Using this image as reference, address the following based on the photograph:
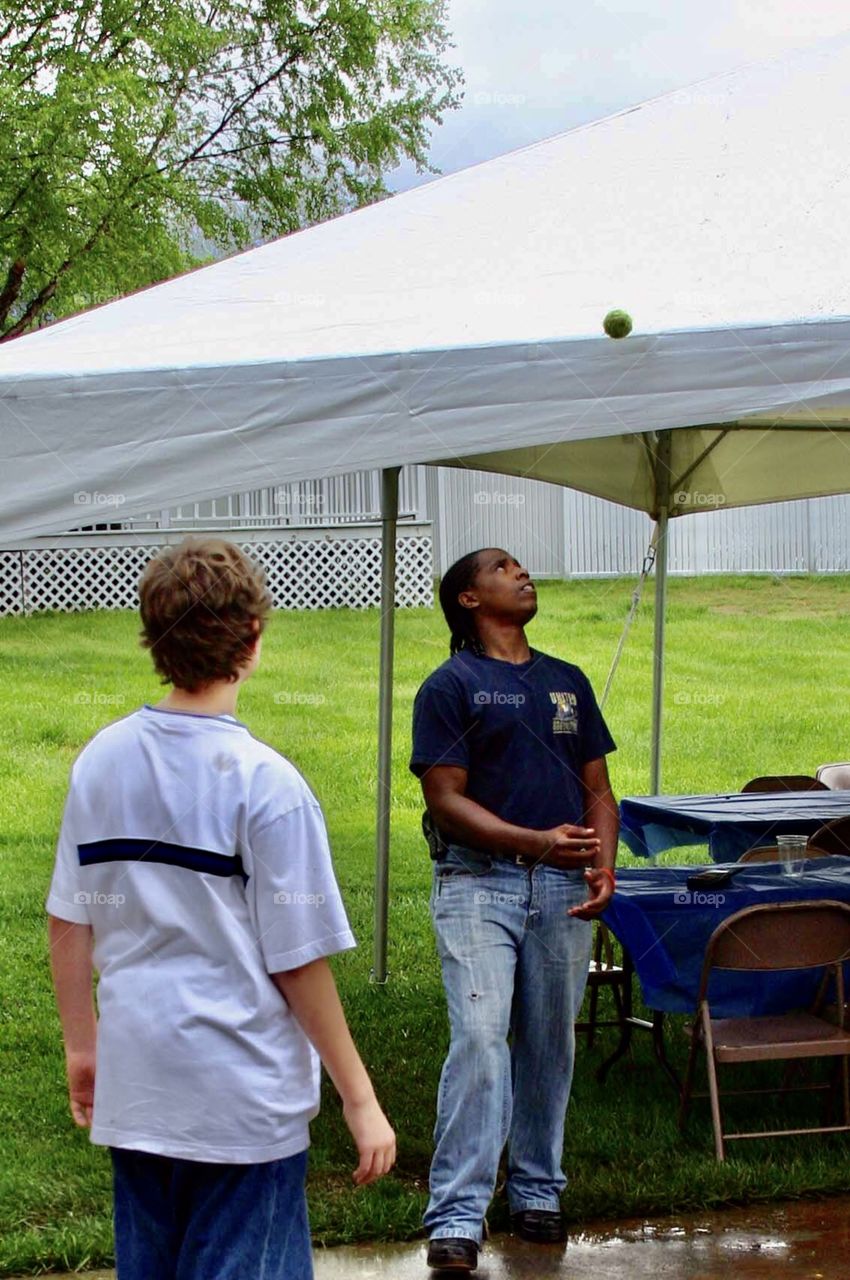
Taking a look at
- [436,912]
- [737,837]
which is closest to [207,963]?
[436,912]

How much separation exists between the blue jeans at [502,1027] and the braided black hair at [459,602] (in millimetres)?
606

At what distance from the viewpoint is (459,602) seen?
164 inches

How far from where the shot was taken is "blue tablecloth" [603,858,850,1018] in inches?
191

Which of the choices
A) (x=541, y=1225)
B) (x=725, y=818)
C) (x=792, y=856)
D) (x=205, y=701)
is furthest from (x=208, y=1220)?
(x=725, y=818)

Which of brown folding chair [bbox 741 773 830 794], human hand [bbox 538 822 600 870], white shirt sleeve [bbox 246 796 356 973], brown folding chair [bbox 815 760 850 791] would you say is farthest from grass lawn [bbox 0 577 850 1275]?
white shirt sleeve [bbox 246 796 356 973]

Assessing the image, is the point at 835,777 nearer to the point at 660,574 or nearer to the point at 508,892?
the point at 660,574

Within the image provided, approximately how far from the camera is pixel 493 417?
13.0 feet

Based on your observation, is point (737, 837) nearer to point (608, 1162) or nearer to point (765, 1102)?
point (765, 1102)

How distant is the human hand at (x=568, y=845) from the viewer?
3791 mm

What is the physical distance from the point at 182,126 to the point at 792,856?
16.3m

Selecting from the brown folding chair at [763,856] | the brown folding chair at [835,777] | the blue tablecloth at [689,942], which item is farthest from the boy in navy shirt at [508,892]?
the brown folding chair at [835,777]

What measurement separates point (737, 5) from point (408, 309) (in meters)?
30.9

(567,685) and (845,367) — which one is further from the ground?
(845,367)

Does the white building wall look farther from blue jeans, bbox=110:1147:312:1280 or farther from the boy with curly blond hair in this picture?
blue jeans, bbox=110:1147:312:1280
